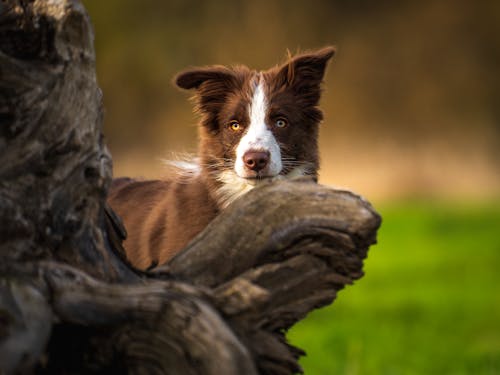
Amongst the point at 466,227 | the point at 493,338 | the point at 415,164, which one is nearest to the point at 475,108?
the point at 415,164

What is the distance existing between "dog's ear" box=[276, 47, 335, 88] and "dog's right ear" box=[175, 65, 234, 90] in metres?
0.29

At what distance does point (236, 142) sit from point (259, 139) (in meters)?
0.21

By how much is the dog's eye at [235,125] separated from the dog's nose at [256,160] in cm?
31

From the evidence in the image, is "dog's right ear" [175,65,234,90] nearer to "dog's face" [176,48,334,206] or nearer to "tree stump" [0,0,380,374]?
"dog's face" [176,48,334,206]

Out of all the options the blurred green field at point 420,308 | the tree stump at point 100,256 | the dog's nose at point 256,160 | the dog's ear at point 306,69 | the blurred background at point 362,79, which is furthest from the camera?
Answer: the blurred background at point 362,79

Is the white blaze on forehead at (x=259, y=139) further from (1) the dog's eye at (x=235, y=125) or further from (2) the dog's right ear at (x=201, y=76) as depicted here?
(2) the dog's right ear at (x=201, y=76)

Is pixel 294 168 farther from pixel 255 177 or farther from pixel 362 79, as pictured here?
pixel 362 79

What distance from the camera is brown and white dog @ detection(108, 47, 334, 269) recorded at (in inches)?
176

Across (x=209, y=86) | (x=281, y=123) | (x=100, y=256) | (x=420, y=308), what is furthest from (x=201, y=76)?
(x=420, y=308)

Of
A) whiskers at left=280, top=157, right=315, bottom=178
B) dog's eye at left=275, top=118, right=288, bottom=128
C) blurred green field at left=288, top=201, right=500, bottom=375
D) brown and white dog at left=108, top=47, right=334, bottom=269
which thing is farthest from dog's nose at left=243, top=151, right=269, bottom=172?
blurred green field at left=288, top=201, right=500, bottom=375

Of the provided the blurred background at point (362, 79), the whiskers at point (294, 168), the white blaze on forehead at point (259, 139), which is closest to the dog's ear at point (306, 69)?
the white blaze on forehead at point (259, 139)

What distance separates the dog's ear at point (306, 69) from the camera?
15.1 ft

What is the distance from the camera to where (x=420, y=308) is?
921 centimetres

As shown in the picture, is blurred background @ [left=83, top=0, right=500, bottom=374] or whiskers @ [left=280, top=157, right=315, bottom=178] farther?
blurred background @ [left=83, top=0, right=500, bottom=374]
